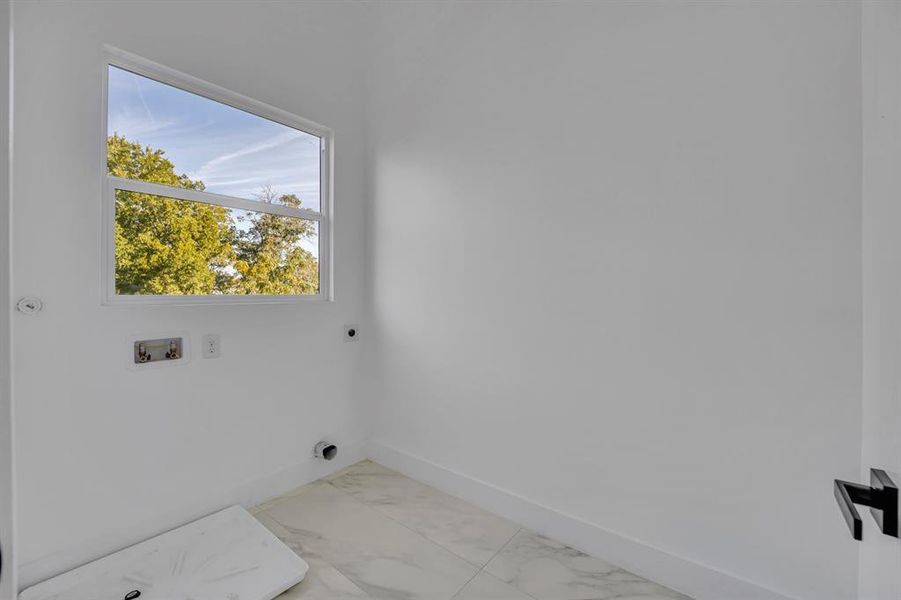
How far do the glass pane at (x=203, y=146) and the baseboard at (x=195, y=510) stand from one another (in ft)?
4.99

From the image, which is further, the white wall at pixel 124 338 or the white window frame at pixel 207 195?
the white window frame at pixel 207 195

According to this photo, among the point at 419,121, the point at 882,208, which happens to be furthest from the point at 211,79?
the point at 882,208

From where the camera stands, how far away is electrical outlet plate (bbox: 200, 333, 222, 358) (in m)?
1.86

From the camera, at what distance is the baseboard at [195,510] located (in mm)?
1438

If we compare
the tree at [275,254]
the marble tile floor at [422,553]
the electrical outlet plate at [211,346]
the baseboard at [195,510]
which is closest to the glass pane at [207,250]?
the tree at [275,254]

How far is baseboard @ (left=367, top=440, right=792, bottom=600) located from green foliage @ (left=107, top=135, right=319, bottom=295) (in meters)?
1.38

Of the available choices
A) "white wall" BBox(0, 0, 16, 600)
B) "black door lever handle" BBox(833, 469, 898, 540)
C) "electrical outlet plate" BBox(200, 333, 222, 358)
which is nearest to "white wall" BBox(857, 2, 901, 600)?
"black door lever handle" BBox(833, 469, 898, 540)

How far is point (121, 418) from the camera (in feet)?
5.26

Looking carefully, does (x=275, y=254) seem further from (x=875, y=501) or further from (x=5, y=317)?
(x=875, y=501)

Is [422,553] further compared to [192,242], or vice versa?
[192,242]

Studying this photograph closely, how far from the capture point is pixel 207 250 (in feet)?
6.25

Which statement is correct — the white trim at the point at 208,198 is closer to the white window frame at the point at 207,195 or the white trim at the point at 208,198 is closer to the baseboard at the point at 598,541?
the white window frame at the point at 207,195

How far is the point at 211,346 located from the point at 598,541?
2001 millimetres

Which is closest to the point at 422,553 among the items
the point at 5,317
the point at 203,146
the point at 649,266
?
the point at 649,266
